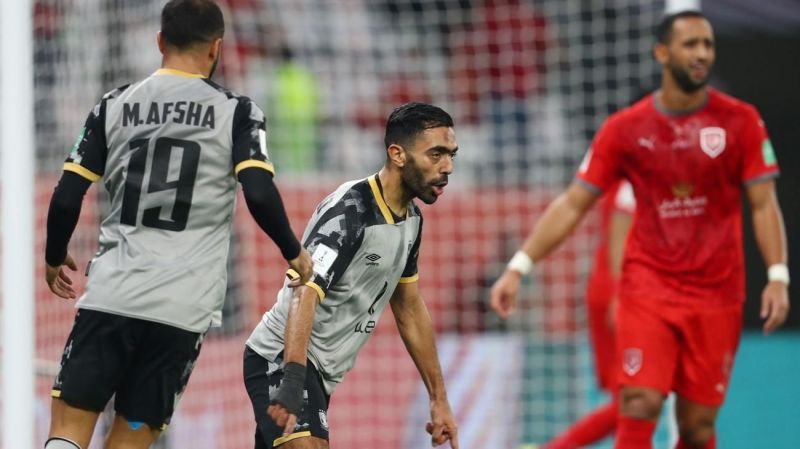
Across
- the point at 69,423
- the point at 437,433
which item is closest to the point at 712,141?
the point at 437,433

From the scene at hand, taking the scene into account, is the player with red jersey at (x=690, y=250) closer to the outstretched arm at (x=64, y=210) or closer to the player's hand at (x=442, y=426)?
the player's hand at (x=442, y=426)

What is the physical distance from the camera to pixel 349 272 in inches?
198

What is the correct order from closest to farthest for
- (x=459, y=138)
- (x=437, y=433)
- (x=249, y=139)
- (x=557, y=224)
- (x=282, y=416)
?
(x=282, y=416) < (x=249, y=139) < (x=437, y=433) < (x=557, y=224) < (x=459, y=138)

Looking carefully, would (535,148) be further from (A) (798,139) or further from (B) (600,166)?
(B) (600,166)

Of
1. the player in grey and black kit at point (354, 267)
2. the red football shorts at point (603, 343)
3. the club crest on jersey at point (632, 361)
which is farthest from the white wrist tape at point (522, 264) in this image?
the player in grey and black kit at point (354, 267)

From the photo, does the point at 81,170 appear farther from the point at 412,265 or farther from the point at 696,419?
the point at 696,419

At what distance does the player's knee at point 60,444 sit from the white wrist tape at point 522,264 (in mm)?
2550

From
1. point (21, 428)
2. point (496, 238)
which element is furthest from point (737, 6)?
point (21, 428)

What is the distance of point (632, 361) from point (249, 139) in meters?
2.51

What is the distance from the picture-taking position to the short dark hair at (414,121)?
16.6ft

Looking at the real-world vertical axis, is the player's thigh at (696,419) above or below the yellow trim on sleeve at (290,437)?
below

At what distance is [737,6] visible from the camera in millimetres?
13281

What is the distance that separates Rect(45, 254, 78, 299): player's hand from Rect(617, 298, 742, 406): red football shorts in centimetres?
265

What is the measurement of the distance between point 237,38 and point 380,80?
4.05 feet
